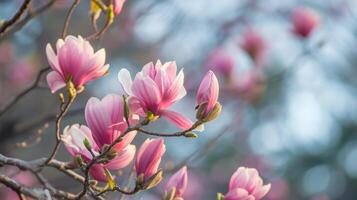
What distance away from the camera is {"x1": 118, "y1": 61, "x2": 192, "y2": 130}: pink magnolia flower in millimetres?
936

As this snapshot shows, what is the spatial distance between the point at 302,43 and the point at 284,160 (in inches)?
286

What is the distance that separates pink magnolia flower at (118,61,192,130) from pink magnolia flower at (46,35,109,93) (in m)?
0.07

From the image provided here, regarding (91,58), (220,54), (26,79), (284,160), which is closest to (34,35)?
(26,79)

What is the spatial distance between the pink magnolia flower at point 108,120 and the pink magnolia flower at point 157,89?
25 millimetres

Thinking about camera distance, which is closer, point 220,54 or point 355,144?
point 220,54

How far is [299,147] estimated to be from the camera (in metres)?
9.77

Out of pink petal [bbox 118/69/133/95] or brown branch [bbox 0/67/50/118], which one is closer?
pink petal [bbox 118/69/133/95]

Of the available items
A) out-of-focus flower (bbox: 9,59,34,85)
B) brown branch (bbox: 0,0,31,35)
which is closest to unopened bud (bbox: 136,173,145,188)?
brown branch (bbox: 0,0,31,35)

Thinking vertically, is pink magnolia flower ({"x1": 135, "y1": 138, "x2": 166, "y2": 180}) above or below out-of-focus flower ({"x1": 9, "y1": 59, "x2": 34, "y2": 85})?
above

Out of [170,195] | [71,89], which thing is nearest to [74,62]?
[71,89]

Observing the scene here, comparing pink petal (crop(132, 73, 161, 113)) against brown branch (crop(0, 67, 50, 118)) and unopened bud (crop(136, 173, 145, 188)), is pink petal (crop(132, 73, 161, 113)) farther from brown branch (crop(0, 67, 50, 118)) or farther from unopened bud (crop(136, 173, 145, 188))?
brown branch (crop(0, 67, 50, 118))

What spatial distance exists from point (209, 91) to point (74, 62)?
0.21 metres

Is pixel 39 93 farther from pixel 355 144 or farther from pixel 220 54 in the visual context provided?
pixel 355 144

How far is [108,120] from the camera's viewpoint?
947mm
